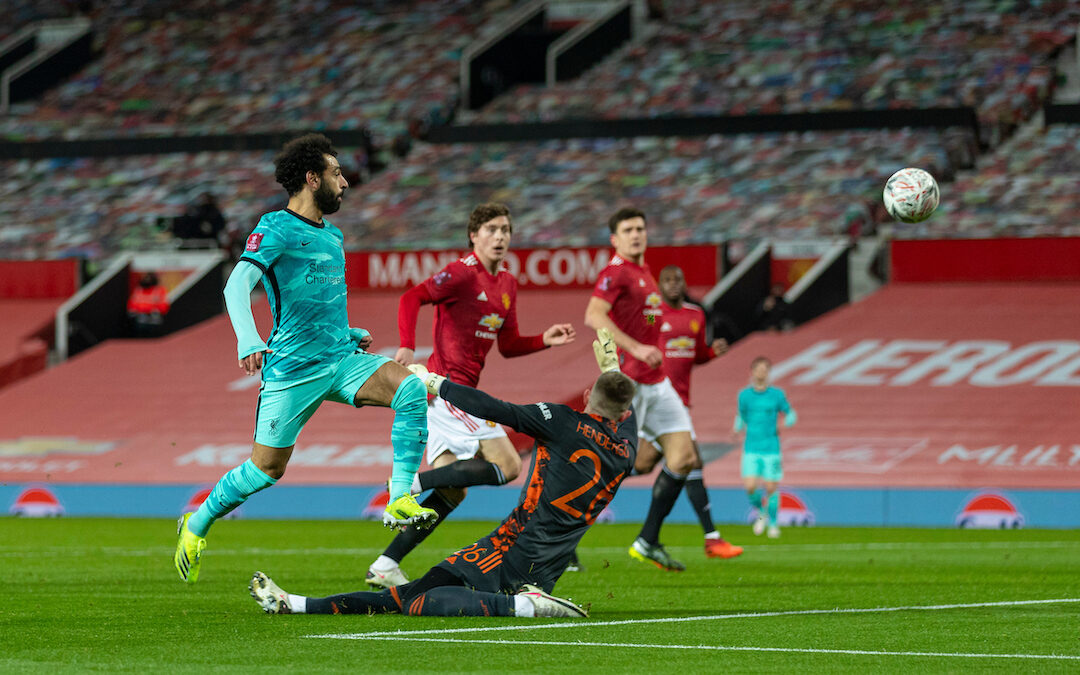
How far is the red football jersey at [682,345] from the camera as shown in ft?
42.1

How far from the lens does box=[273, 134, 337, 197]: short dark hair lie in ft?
25.6

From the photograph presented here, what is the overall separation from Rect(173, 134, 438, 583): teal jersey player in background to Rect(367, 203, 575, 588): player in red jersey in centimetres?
143

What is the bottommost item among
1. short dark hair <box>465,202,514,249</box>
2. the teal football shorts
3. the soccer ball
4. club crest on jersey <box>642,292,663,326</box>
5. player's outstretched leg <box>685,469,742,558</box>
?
player's outstretched leg <box>685,469,742,558</box>

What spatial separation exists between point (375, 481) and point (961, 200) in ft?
34.2

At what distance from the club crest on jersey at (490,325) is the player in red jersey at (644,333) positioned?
3.46 ft

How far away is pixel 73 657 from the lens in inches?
238

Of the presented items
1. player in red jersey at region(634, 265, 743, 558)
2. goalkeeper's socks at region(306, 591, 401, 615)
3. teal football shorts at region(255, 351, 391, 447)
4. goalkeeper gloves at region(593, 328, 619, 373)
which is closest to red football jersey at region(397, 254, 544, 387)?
goalkeeper gloves at region(593, 328, 619, 373)

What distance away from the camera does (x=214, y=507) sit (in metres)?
7.74

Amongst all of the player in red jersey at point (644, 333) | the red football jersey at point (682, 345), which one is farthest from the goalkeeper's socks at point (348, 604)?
the red football jersey at point (682, 345)

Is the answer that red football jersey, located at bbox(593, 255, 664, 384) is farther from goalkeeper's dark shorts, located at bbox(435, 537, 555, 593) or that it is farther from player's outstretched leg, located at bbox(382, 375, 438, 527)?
goalkeeper's dark shorts, located at bbox(435, 537, 555, 593)

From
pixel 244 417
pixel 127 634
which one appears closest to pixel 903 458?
pixel 244 417

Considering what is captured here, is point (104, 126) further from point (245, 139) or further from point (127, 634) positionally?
point (127, 634)

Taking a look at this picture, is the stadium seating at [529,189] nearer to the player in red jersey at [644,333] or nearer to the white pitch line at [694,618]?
the player in red jersey at [644,333]

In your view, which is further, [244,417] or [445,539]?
[244,417]
